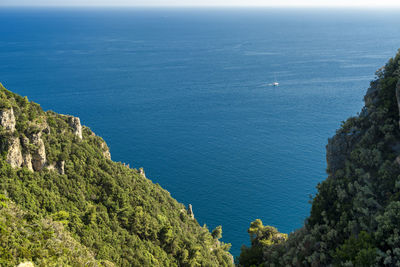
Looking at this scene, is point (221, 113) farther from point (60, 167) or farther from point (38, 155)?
point (38, 155)

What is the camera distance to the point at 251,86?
440 feet

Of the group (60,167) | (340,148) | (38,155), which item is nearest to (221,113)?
(60,167)

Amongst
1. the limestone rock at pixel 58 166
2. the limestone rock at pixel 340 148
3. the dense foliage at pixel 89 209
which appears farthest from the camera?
the limestone rock at pixel 58 166

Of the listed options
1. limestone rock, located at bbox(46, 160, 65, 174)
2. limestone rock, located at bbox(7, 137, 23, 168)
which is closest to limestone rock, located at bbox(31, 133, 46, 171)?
limestone rock, located at bbox(46, 160, 65, 174)

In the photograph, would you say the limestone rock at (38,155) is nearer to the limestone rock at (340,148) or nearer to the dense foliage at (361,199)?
the dense foliage at (361,199)

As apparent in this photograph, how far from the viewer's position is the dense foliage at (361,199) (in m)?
20.0

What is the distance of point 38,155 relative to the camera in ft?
130

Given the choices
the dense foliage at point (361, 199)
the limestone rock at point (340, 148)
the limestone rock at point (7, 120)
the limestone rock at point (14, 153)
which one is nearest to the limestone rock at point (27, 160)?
the limestone rock at point (14, 153)

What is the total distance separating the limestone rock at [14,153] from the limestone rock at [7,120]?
1.28 metres

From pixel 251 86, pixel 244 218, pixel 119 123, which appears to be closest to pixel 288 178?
pixel 244 218

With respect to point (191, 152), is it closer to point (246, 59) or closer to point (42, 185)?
point (42, 185)

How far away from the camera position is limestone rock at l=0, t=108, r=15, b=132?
123ft

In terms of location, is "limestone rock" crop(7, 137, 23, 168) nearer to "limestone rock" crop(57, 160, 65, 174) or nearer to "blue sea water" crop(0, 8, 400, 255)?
"limestone rock" crop(57, 160, 65, 174)

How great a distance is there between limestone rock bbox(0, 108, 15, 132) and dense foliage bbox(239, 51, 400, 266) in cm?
2651
